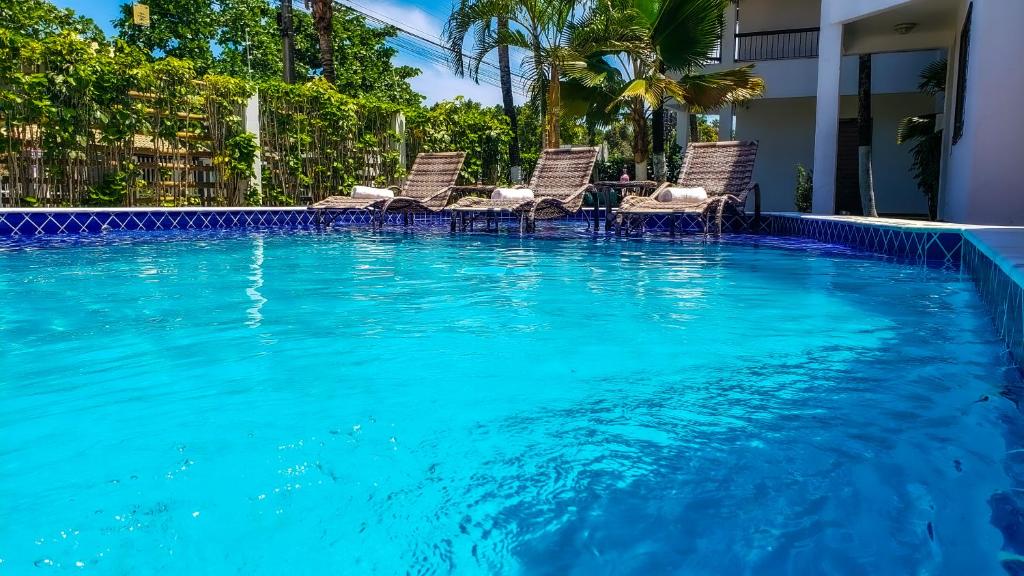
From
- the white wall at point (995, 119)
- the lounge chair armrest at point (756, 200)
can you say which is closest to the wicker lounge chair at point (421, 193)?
the lounge chair armrest at point (756, 200)

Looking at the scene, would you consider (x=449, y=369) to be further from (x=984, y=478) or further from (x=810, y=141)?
(x=810, y=141)

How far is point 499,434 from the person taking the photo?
2.55 meters

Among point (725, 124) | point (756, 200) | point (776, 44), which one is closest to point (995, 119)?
point (756, 200)

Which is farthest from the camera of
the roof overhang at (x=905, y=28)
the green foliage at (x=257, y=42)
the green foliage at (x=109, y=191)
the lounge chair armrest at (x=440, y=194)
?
the green foliage at (x=257, y=42)

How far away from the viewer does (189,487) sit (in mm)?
2100

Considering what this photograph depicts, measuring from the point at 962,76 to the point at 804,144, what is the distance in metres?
7.84

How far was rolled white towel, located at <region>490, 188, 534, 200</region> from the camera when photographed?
1102 centimetres

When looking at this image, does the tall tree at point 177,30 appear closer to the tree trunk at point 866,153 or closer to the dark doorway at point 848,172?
the dark doorway at point 848,172

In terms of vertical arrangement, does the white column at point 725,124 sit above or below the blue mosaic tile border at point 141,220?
above

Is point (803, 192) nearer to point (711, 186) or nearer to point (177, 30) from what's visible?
point (711, 186)

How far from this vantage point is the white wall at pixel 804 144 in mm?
17406

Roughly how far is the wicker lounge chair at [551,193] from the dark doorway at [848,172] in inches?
266

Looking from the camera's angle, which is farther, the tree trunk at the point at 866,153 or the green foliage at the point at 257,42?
the green foliage at the point at 257,42

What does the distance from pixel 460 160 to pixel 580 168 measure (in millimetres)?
2204
